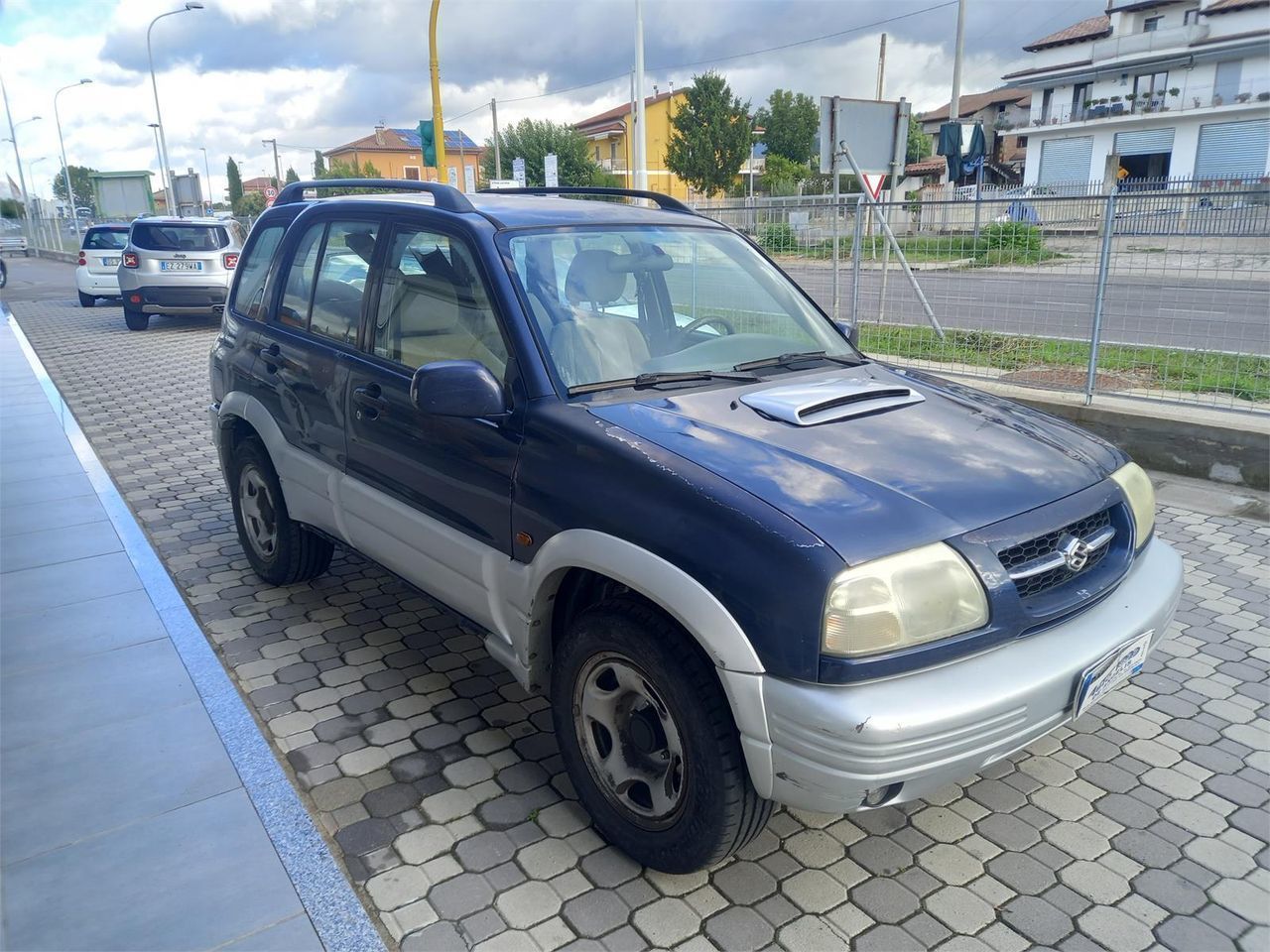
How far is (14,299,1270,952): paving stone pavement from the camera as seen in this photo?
250cm

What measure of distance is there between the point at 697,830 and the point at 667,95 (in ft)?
249

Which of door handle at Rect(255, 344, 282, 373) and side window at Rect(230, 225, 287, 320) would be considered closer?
door handle at Rect(255, 344, 282, 373)

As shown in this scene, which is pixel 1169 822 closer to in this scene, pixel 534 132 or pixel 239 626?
pixel 239 626

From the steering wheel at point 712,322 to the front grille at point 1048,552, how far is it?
144cm

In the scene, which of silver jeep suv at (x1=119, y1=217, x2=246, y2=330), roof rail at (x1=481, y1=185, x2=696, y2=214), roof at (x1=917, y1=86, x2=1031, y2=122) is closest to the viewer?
roof rail at (x1=481, y1=185, x2=696, y2=214)

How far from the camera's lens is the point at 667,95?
236 feet

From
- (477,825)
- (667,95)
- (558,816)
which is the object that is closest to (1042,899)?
(558,816)

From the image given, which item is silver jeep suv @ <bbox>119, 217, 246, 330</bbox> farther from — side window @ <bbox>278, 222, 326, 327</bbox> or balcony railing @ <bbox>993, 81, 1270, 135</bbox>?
balcony railing @ <bbox>993, 81, 1270, 135</bbox>

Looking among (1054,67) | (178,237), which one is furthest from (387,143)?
(178,237)

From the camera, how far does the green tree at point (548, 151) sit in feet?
181

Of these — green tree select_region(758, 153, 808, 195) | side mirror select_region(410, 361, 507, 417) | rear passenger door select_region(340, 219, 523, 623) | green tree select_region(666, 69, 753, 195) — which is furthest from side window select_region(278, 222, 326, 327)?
green tree select_region(666, 69, 753, 195)

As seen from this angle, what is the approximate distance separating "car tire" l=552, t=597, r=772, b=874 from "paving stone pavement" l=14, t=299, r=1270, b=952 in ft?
0.60

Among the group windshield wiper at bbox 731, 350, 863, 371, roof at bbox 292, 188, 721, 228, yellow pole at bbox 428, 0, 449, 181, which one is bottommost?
windshield wiper at bbox 731, 350, 863, 371

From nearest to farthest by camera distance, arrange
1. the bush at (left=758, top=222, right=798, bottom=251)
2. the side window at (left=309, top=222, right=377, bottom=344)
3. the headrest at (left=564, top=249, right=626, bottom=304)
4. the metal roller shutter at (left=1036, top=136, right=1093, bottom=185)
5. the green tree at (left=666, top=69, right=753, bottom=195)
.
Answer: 1. the headrest at (left=564, top=249, right=626, bottom=304)
2. the side window at (left=309, top=222, right=377, bottom=344)
3. the bush at (left=758, top=222, right=798, bottom=251)
4. the metal roller shutter at (left=1036, top=136, right=1093, bottom=185)
5. the green tree at (left=666, top=69, right=753, bottom=195)
